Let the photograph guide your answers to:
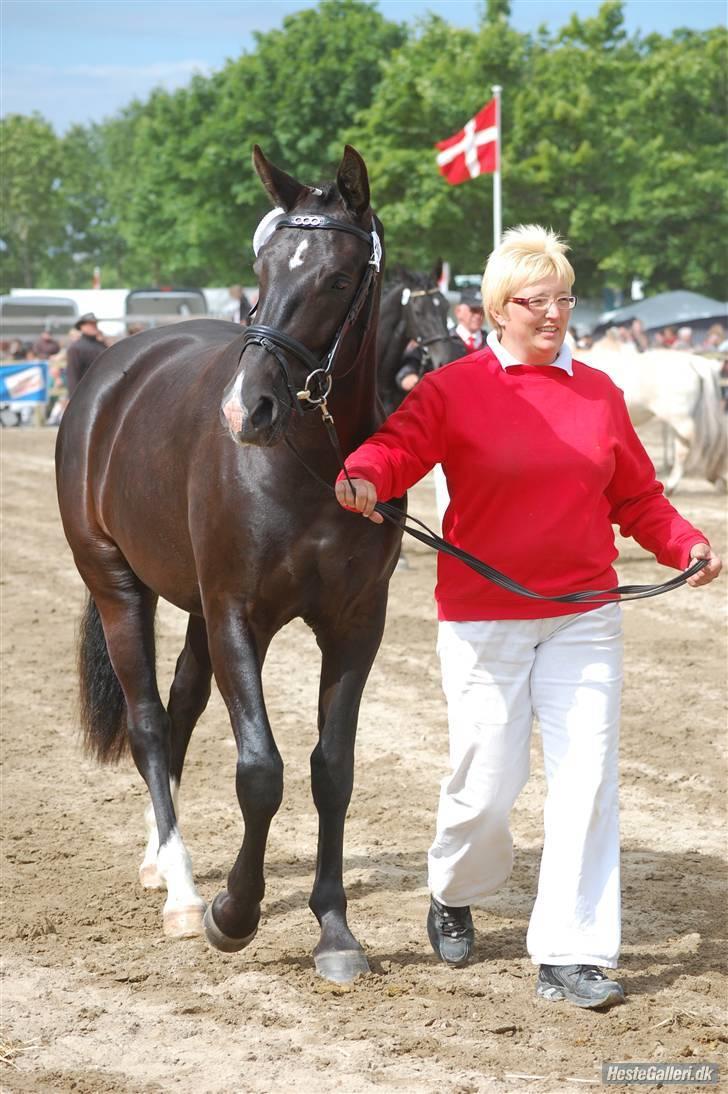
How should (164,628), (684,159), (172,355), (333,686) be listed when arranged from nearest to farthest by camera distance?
(333,686) < (172,355) < (164,628) < (684,159)

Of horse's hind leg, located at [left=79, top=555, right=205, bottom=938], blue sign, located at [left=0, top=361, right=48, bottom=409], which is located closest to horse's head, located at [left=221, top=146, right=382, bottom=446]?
horse's hind leg, located at [left=79, top=555, right=205, bottom=938]

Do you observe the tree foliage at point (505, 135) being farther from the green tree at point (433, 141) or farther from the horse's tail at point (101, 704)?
the horse's tail at point (101, 704)

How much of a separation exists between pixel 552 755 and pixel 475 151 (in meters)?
22.5

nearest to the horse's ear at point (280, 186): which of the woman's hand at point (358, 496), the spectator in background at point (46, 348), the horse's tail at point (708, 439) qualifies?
the woman's hand at point (358, 496)

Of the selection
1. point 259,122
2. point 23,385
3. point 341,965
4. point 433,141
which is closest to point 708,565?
point 341,965

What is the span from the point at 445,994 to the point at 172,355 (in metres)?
2.44

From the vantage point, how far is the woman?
374 centimetres

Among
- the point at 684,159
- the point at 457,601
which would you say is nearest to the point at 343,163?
the point at 457,601

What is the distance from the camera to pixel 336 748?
4145 mm

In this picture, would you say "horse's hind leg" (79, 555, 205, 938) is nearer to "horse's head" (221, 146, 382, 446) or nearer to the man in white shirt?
"horse's head" (221, 146, 382, 446)

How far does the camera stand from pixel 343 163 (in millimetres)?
3680

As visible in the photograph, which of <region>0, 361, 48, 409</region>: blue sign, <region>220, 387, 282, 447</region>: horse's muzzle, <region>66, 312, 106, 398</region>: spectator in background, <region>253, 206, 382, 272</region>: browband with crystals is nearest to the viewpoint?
<region>220, 387, 282, 447</region>: horse's muzzle

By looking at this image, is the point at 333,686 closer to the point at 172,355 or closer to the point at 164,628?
the point at 172,355

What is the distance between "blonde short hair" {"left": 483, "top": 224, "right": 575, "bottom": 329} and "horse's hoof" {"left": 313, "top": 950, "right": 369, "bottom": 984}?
5.98 ft
